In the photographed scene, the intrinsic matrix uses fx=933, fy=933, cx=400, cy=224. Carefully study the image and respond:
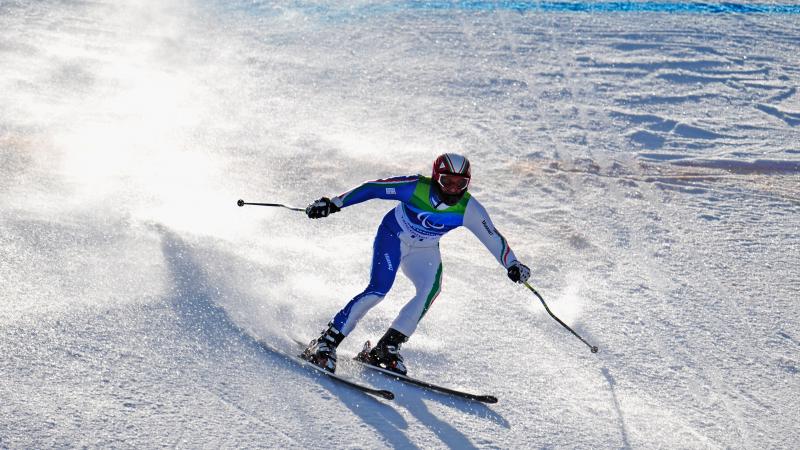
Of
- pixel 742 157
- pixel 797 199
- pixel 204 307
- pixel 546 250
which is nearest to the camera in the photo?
pixel 204 307

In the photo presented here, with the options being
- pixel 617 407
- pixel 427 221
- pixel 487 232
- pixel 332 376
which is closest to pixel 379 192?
pixel 427 221

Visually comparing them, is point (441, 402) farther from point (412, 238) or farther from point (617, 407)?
point (617, 407)

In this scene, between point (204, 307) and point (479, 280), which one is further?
point (479, 280)

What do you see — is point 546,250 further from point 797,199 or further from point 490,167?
point 797,199

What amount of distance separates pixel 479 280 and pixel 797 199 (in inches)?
191

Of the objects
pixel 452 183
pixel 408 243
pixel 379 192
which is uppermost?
pixel 452 183

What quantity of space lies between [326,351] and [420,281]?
2.89 ft

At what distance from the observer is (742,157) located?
41.6 feet

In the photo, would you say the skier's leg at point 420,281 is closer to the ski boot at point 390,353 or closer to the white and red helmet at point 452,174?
the ski boot at point 390,353

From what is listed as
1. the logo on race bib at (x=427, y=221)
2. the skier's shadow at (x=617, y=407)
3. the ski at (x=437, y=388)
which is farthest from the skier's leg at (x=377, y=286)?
the skier's shadow at (x=617, y=407)

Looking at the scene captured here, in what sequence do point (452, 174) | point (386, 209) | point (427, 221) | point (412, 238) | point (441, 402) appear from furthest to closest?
point (386, 209), point (412, 238), point (427, 221), point (441, 402), point (452, 174)

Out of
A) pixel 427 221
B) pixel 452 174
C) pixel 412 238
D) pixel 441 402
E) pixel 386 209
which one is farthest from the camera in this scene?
pixel 386 209

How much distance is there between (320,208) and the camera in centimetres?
675

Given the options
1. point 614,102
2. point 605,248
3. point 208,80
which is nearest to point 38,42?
point 208,80
